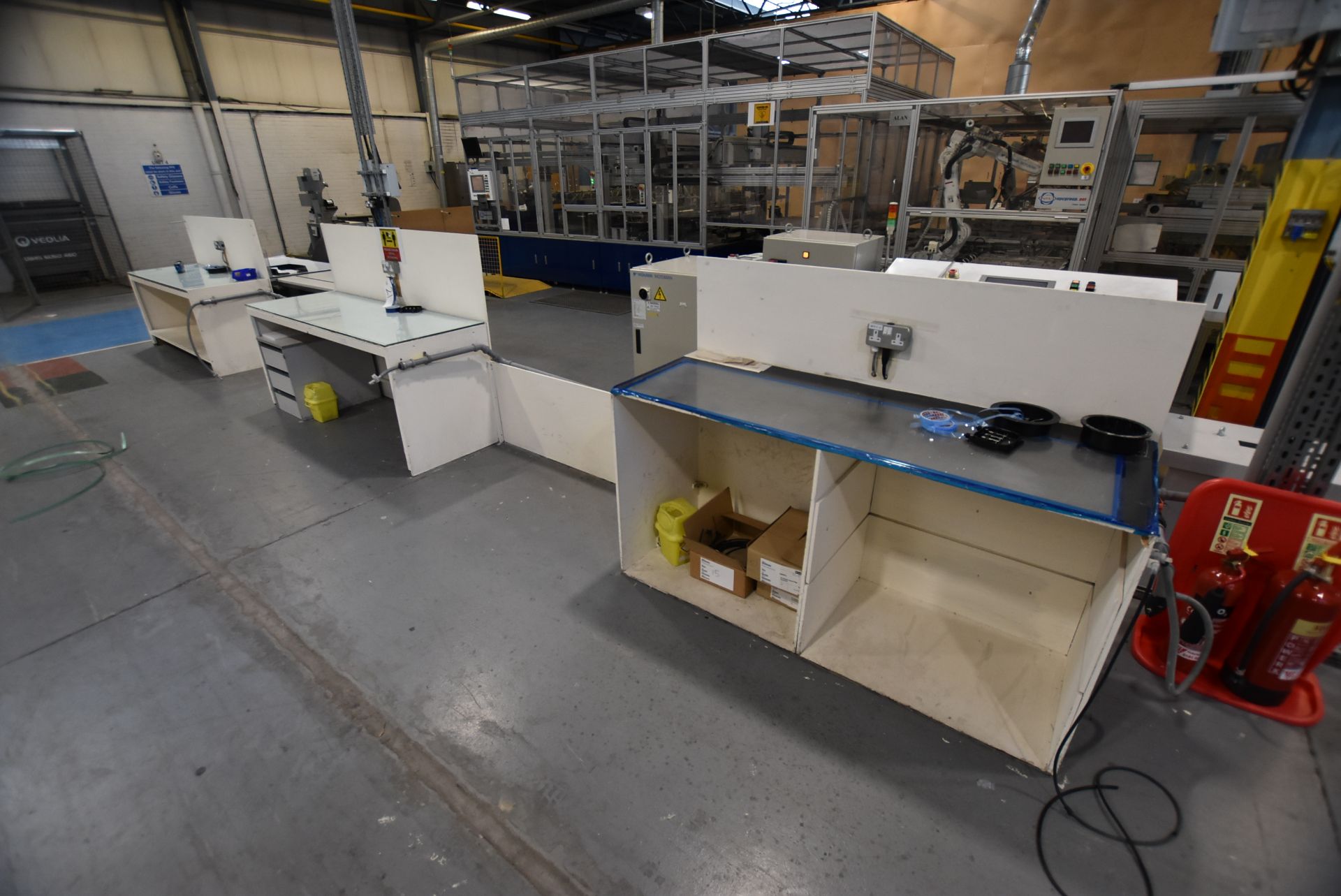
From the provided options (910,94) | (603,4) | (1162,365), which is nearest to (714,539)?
(1162,365)

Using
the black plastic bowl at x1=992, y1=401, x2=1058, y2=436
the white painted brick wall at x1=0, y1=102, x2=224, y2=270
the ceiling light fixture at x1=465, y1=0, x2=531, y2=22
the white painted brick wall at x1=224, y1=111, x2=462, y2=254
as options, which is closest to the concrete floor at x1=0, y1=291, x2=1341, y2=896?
the black plastic bowl at x1=992, y1=401, x2=1058, y2=436

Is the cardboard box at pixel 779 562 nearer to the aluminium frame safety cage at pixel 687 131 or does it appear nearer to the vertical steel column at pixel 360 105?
the vertical steel column at pixel 360 105

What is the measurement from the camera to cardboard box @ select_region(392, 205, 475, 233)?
7.02 meters

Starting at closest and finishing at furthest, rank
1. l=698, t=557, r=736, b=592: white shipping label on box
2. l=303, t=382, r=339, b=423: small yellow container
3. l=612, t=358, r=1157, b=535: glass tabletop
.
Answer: l=612, t=358, r=1157, b=535: glass tabletop
l=698, t=557, r=736, b=592: white shipping label on box
l=303, t=382, r=339, b=423: small yellow container

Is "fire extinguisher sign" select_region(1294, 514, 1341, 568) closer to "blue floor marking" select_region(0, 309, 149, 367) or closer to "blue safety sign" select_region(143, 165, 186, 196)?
"blue floor marking" select_region(0, 309, 149, 367)

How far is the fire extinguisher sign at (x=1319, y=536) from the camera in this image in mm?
1527

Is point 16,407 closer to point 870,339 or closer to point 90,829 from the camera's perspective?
point 90,829

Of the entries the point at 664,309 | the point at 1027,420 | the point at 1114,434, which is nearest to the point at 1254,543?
the point at 1114,434

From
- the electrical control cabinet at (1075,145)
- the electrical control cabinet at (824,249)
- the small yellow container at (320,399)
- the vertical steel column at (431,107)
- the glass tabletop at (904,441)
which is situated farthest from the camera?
the vertical steel column at (431,107)

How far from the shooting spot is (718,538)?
7.89 feet

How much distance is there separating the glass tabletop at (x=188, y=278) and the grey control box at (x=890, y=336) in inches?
175

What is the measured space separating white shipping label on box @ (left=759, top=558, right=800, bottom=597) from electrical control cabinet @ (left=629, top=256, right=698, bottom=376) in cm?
125

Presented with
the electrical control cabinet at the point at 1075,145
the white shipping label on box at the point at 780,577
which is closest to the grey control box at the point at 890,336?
the white shipping label on box at the point at 780,577

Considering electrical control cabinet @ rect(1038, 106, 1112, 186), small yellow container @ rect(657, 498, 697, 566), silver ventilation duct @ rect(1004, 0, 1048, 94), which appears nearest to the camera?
small yellow container @ rect(657, 498, 697, 566)
